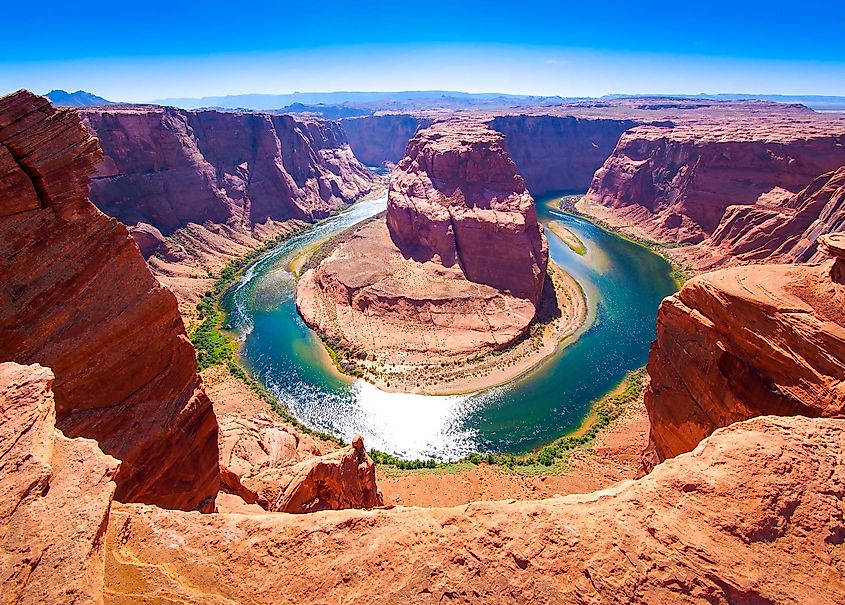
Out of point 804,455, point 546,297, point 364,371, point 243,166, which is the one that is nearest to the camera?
point 804,455

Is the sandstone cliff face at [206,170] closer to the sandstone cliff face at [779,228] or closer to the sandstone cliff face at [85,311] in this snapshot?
the sandstone cliff face at [85,311]

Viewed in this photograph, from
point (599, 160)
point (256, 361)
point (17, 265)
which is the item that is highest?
point (17, 265)

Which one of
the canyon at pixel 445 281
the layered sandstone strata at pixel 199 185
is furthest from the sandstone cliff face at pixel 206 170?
the canyon at pixel 445 281

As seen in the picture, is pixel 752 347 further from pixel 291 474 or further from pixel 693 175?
pixel 693 175

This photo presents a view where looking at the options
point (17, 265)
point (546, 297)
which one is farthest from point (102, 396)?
point (546, 297)

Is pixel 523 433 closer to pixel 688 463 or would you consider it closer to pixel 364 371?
pixel 364 371

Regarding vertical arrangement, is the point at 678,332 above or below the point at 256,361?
above
